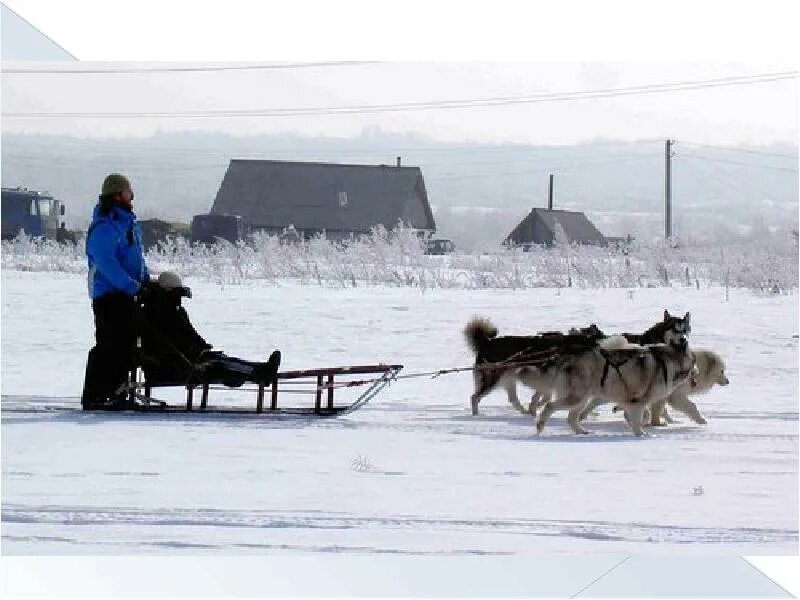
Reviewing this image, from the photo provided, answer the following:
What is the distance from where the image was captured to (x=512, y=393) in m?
7.70

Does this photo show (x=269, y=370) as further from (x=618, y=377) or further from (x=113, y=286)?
(x=618, y=377)

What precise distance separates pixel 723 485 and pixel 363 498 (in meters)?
1.43

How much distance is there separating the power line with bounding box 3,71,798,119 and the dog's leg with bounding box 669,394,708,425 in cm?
134

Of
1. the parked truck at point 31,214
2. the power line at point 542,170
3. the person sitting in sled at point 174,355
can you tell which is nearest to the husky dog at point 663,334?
the power line at point 542,170

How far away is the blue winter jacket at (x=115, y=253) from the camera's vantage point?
7348mm

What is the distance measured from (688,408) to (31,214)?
2945 millimetres

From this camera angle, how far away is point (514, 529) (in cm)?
672

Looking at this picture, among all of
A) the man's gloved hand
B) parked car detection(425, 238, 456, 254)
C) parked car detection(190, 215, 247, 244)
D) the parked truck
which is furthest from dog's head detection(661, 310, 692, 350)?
the parked truck

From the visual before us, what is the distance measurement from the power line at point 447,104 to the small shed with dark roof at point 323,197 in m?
0.23

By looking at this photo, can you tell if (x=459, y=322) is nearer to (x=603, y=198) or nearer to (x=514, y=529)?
(x=603, y=198)

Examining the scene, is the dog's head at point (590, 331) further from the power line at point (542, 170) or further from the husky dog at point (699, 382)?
the power line at point (542, 170)

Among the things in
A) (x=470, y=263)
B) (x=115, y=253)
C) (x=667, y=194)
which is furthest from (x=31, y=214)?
(x=667, y=194)

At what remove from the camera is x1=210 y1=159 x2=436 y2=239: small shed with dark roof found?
→ 24.5 feet

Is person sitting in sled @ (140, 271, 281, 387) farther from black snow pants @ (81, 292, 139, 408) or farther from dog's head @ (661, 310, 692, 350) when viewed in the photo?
dog's head @ (661, 310, 692, 350)
